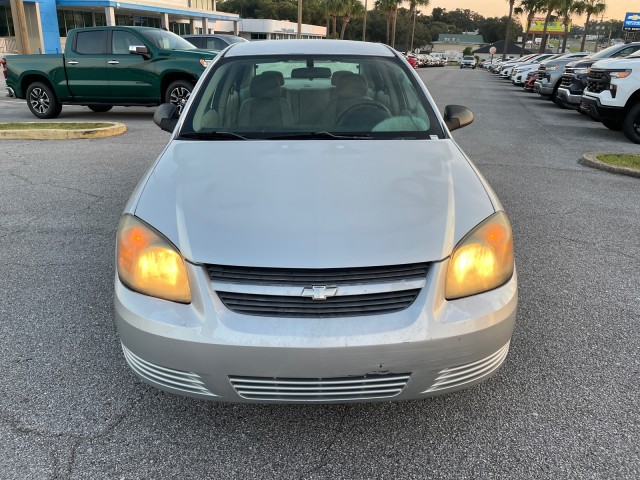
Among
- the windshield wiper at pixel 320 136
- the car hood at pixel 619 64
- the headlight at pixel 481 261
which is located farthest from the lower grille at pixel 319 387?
the car hood at pixel 619 64

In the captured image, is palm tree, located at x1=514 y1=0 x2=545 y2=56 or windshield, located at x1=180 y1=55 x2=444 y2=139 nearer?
windshield, located at x1=180 y1=55 x2=444 y2=139

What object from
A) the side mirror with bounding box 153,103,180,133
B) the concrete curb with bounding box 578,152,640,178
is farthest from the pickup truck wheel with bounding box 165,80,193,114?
the concrete curb with bounding box 578,152,640,178

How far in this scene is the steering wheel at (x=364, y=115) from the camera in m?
3.28

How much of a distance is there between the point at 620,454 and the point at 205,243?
191cm

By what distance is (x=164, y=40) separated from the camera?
11.5 metres

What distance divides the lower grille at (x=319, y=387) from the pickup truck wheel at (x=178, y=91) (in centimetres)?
979

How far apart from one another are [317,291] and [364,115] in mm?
1698

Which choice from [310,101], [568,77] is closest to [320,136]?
[310,101]

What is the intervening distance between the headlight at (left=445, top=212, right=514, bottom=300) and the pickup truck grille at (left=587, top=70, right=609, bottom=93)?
9084 mm

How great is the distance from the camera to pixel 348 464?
2.16 meters

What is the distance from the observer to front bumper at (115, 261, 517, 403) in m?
1.93

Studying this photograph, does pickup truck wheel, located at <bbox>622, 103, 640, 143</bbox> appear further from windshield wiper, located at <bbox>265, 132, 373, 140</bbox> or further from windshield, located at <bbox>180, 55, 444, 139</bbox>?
windshield wiper, located at <bbox>265, 132, 373, 140</bbox>

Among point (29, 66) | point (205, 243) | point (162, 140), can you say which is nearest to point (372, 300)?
point (205, 243)

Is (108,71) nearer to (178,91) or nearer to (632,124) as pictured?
(178,91)
